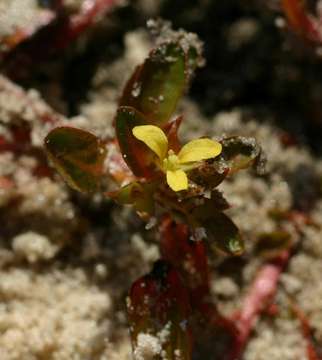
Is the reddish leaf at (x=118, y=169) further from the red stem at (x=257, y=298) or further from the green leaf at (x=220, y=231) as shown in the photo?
the red stem at (x=257, y=298)

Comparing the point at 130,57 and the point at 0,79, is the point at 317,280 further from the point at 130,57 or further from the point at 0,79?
the point at 0,79

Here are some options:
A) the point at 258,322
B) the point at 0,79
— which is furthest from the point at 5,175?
the point at 258,322

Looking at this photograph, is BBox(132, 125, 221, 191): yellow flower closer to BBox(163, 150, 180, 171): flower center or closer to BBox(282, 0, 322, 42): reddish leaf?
BBox(163, 150, 180, 171): flower center

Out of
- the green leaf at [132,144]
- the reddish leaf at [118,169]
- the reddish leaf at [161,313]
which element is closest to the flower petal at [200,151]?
the green leaf at [132,144]

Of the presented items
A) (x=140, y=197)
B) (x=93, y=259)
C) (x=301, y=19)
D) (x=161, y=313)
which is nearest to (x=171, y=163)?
(x=140, y=197)

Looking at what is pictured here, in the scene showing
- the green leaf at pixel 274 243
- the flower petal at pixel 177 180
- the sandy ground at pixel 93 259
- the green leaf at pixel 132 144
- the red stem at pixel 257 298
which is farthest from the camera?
the green leaf at pixel 274 243

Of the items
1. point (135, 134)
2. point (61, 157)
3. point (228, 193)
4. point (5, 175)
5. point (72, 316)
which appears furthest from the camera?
point (228, 193)
